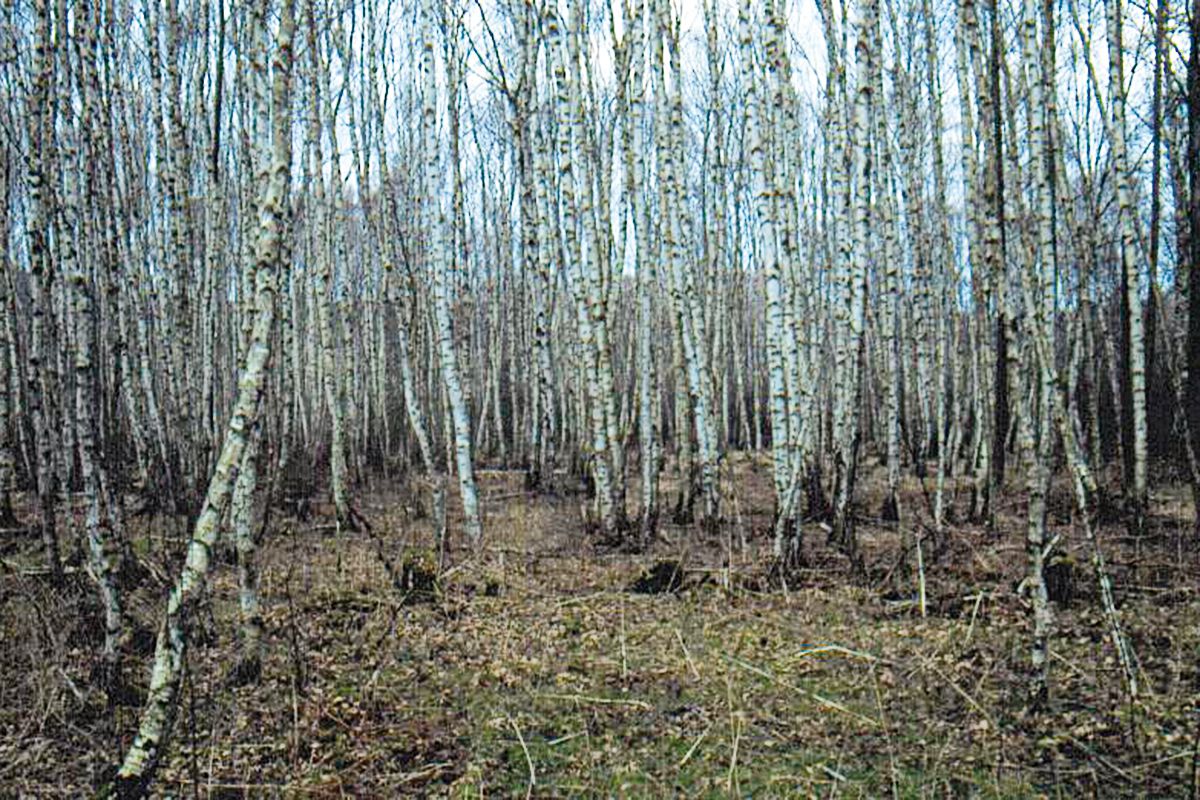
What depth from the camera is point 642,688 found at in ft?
14.4

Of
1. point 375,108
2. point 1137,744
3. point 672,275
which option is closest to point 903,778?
point 1137,744

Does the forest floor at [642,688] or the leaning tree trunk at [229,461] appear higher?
the leaning tree trunk at [229,461]

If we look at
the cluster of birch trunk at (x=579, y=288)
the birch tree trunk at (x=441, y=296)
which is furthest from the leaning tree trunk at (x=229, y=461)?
the birch tree trunk at (x=441, y=296)

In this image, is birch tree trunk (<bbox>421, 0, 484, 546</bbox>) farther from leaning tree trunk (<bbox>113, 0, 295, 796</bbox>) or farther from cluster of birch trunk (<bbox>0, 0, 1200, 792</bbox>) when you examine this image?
leaning tree trunk (<bbox>113, 0, 295, 796</bbox>)

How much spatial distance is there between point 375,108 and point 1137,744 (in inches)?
451

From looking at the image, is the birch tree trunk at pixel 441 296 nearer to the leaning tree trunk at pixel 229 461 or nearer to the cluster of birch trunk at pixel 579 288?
the cluster of birch trunk at pixel 579 288

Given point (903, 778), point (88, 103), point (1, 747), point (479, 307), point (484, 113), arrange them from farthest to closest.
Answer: point (479, 307) → point (484, 113) → point (88, 103) → point (1, 747) → point (903, 778)

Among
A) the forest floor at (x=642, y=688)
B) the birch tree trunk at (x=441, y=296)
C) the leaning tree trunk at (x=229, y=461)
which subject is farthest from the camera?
the birch tree trunk at (x=441, y=296)

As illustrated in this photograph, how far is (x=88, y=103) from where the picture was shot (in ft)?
17.4

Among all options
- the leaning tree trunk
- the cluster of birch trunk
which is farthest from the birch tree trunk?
the leaning tree trunk

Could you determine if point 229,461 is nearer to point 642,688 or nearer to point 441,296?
point 642,688

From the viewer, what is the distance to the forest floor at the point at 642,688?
133 inches

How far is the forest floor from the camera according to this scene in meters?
3.38

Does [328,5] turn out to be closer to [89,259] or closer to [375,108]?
[375,108]
